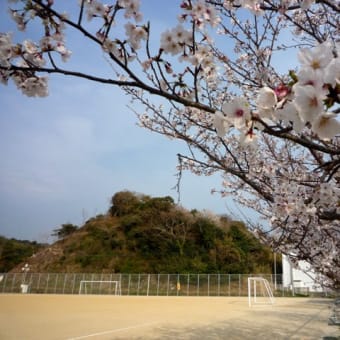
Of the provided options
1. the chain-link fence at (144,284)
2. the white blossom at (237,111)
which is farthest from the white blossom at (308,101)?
the chain-link fence at (144,284)

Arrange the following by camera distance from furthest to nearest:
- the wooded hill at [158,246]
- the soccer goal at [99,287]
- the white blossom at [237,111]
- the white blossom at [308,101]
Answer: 1. the wooded hill at [158,246]
2. the soccer goal at [99,287]
3. the white blossom at [237,111]
4. the white blossom at [308,101]

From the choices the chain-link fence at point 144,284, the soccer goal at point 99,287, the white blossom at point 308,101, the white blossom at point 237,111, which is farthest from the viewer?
the soccer goal at point 99,287

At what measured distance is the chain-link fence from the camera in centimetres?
2367

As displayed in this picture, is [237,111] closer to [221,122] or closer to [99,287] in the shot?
[221,122]

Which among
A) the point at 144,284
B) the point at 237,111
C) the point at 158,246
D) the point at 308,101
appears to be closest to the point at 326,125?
the point at 308,101

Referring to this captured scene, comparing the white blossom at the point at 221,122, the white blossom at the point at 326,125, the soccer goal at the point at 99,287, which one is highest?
the white blossom at the point at 221,122

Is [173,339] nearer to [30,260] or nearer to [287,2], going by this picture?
[287,2]

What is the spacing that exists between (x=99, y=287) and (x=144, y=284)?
9.92 feet

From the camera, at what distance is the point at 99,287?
24.2m

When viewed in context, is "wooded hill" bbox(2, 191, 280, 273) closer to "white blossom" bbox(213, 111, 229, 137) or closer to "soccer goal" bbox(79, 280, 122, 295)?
"soccer goal" bbox(79, 280, 122, 295)

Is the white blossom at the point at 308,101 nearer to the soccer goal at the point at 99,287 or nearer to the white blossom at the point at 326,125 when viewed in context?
the white blossom at the point at 326,125

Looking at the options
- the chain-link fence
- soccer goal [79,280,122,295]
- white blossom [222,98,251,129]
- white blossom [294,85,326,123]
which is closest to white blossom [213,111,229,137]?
white blossom [222,98,251,129]

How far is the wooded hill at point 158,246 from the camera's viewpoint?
25594 millimetres

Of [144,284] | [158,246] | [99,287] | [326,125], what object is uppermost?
[158,246]
